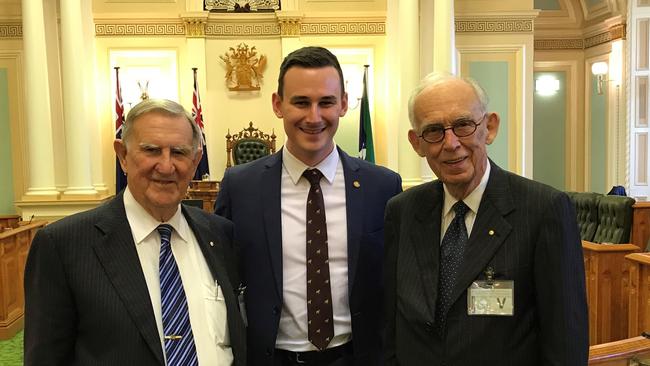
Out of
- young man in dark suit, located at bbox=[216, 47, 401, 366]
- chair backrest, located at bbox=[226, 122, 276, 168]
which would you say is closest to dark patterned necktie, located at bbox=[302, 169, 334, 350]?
young man in dark suit, located at bbox=[216, 47, 401, 366]

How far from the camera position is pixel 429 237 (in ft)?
5.46

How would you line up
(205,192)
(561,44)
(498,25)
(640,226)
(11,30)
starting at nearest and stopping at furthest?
(640,226)
(205,192)
(498,25)
(11,30)
(561,44)

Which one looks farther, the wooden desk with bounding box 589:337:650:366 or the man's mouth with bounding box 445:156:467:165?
the wooden desk with bounding box 589:337:650:366

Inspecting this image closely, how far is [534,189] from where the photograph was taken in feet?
5.10

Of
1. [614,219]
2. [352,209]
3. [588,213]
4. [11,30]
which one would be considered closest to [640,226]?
[614,219]

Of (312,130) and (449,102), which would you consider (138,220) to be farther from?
(449,102)

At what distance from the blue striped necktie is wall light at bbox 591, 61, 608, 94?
10.2 metres

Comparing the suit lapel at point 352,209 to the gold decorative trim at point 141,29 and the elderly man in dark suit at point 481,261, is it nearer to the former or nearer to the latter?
the elderly man in dark suit at point 481,261

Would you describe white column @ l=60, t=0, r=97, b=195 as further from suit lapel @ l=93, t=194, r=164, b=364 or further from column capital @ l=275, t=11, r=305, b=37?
suit lapel @ l=93, t=194, r=164, b=364

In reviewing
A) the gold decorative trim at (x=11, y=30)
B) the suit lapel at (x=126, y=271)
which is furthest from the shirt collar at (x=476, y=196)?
the gold decorative trim at (x=11, y=30)

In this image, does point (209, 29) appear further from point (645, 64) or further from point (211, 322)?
point (211, 322)

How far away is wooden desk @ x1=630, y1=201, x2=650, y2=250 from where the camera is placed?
583 cm

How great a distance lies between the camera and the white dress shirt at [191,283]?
5.07 ft

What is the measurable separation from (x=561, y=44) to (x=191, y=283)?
11064mm
